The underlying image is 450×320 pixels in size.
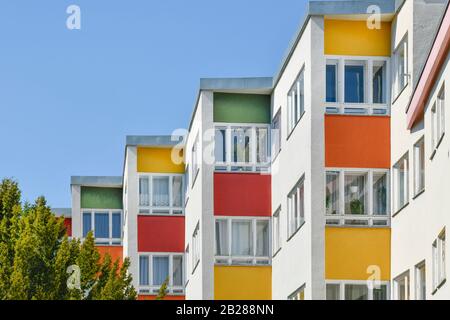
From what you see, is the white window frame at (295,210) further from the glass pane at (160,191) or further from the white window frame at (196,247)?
the glass pane at (160,191)

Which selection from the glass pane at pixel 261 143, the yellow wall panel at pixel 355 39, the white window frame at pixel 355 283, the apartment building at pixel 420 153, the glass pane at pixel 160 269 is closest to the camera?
the apartment building at pixel 420 153

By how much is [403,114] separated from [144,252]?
828 inches

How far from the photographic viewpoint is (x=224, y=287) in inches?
1476

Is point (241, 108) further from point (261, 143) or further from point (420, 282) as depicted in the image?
point (420, 282)

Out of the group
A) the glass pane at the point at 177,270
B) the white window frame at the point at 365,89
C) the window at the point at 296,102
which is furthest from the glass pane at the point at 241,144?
the glass pane at the point at 177,270

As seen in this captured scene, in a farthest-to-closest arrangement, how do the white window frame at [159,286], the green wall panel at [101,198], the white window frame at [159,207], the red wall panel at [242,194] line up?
Answer: the green wall panel at [101,198]
the white window frame at [159,207]
the white window frame at [159,286]
the red wall panel at [242,194]

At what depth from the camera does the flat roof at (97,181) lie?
55.3 metres

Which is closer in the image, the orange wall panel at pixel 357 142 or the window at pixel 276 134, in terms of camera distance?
the orange wall panel at pixel 357 142

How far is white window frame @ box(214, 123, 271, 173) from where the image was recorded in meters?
37.8

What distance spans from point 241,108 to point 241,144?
1.00m

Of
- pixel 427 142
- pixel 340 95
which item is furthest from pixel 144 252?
pixel 427 142

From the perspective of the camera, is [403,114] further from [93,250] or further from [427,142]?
[93,250]

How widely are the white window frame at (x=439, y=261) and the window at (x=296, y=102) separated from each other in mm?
6748
